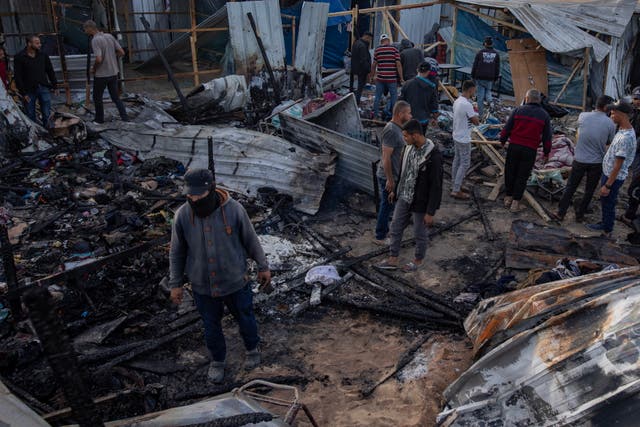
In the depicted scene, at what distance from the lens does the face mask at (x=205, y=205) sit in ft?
13.0

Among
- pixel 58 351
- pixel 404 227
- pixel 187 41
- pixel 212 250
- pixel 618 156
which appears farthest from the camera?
pixel 187 41

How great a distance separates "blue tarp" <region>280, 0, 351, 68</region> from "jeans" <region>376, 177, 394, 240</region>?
10.4 m

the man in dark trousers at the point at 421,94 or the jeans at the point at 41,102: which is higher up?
the man in dark trousers at the point at 421,94

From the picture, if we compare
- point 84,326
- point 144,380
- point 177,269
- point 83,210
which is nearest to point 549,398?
point 177,269

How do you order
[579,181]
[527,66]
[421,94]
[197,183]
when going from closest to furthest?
[197,183] → [579,181] → [421,94] → [527,66]

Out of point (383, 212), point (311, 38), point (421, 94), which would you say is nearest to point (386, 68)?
point (311, 38)

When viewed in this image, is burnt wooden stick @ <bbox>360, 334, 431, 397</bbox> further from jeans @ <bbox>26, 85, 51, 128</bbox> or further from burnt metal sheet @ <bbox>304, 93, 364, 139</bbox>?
jeans @ <bbox>26, 85, 51, 128</bbox>

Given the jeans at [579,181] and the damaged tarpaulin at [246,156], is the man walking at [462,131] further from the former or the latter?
the damaged tarpaulin at [246,156]

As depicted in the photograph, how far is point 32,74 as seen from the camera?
9688mm

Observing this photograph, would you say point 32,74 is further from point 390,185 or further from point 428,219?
point 428,219

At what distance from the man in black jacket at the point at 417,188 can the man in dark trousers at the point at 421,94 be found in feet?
9.43

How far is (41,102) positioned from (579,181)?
9741 millimetres

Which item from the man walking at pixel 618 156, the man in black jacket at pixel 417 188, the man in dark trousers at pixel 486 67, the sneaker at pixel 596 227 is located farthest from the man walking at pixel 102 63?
the sneaker at pixel 596 227

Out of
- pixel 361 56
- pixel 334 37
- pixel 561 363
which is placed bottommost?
pixel 561 363
